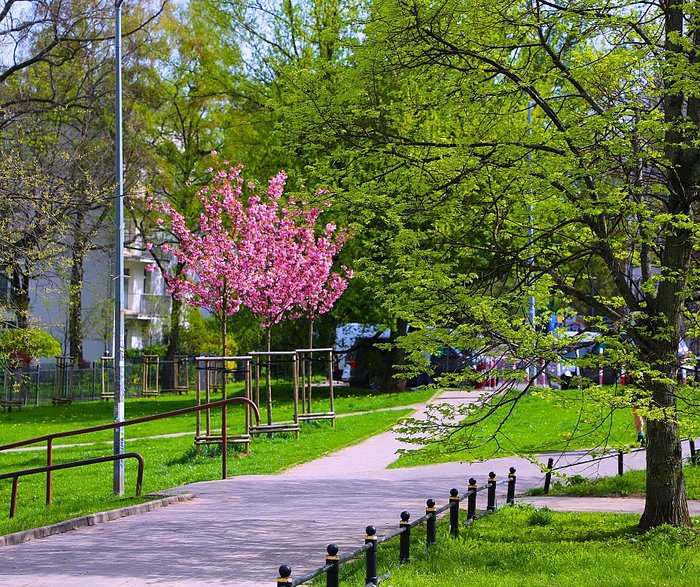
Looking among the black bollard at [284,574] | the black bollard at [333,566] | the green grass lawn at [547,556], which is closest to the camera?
the black bollard at [284,574]

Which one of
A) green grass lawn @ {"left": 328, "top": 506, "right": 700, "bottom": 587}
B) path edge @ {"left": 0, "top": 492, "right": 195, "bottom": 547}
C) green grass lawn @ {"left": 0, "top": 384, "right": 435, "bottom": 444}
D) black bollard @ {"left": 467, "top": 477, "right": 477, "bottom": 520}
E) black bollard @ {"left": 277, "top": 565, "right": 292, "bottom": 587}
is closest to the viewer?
black bollard @ {"left": 277, "top": 565, "right": 292, "bottom": 587}

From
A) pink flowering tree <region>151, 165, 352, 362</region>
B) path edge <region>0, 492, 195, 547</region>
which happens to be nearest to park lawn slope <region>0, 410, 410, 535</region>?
path edge <region>0, 492, 195, 547</region>

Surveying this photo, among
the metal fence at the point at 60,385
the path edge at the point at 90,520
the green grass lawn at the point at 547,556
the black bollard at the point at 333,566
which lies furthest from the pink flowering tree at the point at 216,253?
the black bollard at the point at 333,566

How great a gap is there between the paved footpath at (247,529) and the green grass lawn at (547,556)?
3.15 ft

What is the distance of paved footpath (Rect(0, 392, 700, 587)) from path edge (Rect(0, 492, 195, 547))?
143 millimetres

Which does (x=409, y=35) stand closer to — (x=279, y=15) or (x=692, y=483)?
(x=692, y=483)

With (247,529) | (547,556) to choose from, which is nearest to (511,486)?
(247,529)

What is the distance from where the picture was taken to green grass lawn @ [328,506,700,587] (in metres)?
8.84

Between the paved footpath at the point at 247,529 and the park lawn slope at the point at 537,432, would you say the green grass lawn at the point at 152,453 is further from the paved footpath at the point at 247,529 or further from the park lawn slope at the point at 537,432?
the park lawn slope at the point at 537,432

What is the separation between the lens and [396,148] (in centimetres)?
1224

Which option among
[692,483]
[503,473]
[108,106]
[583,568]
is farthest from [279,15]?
[583,568]

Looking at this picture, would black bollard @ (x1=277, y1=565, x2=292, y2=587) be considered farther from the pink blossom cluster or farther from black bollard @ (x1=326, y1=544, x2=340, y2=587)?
the pink blossom cluster

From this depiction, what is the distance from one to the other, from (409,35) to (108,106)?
98.4 feet

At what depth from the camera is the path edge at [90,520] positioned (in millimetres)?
11859
